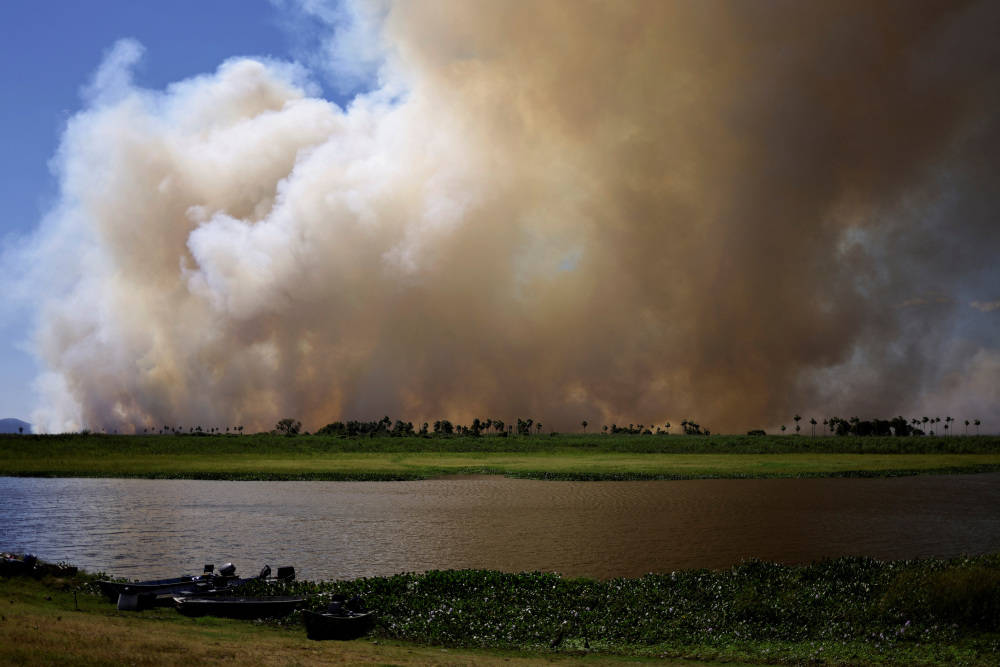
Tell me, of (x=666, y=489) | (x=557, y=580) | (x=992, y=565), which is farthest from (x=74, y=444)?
(x=992, y=565)

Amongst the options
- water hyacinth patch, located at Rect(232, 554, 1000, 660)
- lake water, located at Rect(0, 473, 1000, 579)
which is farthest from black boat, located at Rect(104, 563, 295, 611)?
lake water, located at Rect(0, 473, 1000, 579)

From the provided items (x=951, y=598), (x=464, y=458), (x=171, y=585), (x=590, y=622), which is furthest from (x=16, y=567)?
(x=464, y=458)

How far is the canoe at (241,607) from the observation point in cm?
2723

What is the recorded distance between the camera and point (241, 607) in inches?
1074

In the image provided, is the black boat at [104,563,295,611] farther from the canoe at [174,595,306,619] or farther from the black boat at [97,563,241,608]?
the canoe at [174,595,306,619]

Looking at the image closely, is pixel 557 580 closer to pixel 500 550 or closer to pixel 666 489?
pixel 500 550

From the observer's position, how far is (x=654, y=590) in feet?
97.4

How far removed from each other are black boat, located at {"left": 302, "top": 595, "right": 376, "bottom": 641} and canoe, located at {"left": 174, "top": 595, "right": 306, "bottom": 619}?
2459 millimetres

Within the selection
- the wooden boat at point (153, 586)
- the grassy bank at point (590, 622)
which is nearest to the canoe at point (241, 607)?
the grassy bank at point (590, 622)

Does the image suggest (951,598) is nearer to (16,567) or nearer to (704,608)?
(704,608)

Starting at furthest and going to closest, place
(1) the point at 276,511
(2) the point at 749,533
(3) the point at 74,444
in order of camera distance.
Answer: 1. (3) the point at 74,444
2. (1) the point at 276,511
3. (2) the point at 749,533

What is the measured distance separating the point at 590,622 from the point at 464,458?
4533 inches

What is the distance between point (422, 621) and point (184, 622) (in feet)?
26.9

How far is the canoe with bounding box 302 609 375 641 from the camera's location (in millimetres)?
24203
